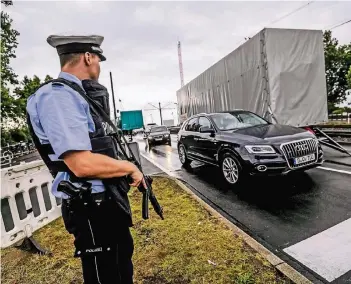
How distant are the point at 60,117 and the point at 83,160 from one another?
259 millimetres

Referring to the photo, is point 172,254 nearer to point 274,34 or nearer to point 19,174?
point 19,174

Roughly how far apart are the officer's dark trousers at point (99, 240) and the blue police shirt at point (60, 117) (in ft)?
1.35

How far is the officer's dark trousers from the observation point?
1621 millimetres

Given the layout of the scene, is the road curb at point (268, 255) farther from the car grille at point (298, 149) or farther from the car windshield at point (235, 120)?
the car windshield at point (235, 120)

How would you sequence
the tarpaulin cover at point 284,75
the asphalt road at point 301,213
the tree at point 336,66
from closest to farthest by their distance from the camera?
the asphalt road at point 301,213 → the tarpaulin cover at point 284,75 → the tree at point 336,66

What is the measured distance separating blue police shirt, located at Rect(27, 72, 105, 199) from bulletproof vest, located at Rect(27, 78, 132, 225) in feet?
0.16

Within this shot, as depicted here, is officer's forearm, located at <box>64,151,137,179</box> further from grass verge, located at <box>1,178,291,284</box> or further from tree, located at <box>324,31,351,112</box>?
tree, located at <box>324,31,351,112</box>

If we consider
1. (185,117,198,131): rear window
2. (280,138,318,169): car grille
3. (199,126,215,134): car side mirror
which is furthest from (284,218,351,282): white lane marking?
(185,117,198,131): rear window

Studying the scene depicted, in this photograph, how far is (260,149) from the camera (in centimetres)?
524

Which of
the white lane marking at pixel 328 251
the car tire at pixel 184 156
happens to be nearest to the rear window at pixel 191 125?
the car tire at pixel 184 156

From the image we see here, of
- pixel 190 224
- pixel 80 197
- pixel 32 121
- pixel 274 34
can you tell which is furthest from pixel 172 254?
pixel 274 34

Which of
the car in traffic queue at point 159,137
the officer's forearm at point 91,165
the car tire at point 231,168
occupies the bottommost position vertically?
the car in traffic queue at point 159,137

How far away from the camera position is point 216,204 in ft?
16.1

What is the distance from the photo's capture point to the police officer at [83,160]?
1413 mm
